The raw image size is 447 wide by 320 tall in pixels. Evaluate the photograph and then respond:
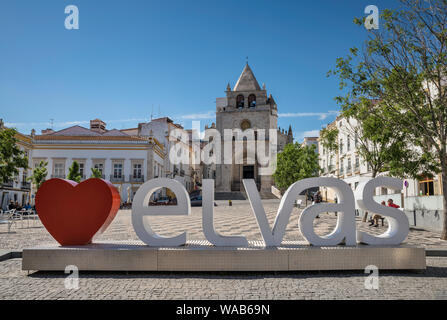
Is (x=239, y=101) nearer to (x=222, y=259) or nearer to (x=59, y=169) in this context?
(x=59, y=169)

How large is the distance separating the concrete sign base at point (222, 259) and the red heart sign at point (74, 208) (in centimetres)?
49

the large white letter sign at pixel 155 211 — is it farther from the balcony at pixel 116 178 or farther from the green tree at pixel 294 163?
the balcony at pixel 116 178

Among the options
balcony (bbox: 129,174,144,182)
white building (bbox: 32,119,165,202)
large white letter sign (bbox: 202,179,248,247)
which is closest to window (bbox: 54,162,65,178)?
white building (bbox: 32,119,165,202)

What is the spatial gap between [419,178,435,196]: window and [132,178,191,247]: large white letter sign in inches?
794

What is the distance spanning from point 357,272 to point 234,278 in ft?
7.94

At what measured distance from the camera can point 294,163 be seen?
3981 cm

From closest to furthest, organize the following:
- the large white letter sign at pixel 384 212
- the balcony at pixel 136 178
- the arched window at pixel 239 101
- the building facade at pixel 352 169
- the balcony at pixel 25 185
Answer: the large white letter sign at pixel 384 212
the building facade at pixel 352 169
the balcony at pixel 25 185
the balcony at pixel 136 178
the arched window at pixel 239 101

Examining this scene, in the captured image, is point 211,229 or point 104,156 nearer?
point 211,229

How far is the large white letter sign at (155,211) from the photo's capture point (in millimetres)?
7004

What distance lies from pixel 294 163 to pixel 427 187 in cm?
1808

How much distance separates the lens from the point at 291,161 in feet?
131

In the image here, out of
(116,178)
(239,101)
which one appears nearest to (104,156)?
(116,178)

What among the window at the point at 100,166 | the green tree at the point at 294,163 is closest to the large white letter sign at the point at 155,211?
the green tree at the point at 294,163
